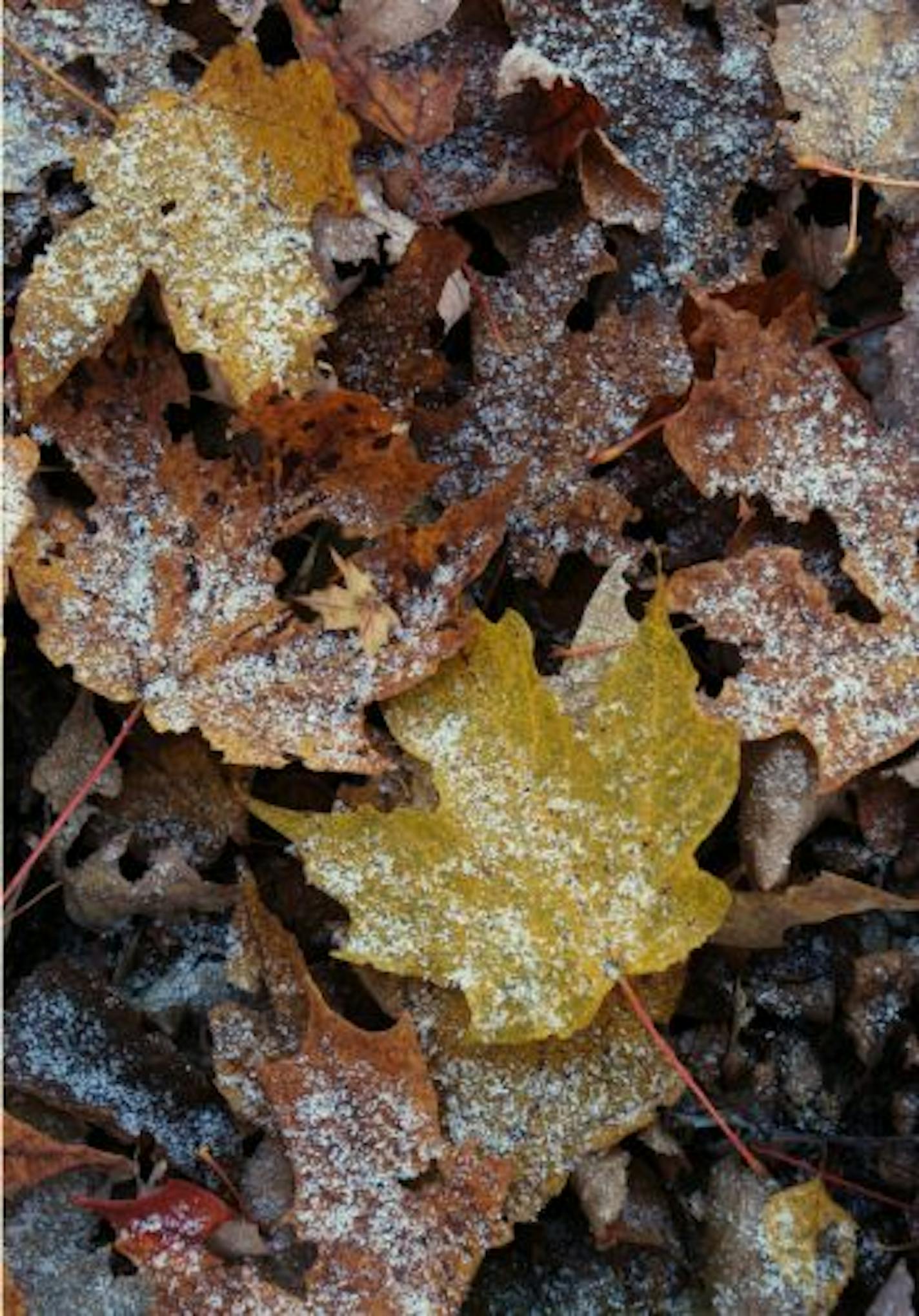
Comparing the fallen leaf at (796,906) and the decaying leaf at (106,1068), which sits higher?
the decaying leaf at (106,1068)

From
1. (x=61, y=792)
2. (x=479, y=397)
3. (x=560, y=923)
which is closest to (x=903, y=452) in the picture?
(x=479, y=397)

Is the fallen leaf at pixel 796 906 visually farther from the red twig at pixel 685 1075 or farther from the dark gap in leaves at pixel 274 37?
the dark gap in leaves at pixel 274 37

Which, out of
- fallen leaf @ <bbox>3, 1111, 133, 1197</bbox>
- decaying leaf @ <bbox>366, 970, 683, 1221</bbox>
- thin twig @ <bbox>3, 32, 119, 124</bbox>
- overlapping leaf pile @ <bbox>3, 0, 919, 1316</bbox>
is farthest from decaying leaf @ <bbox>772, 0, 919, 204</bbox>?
fallen leaf @ <bbox>3, 1111, 133, 1197</bbox>

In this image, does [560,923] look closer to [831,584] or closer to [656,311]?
[831,584]

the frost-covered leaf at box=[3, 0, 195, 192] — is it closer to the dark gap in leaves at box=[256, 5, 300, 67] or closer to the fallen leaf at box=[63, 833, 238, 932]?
the dark gap in leaves at box=[256, 5, 300, 67]

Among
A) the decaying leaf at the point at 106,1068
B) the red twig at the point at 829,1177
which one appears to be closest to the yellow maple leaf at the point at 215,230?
the decaying leaf at the point at 106,1068

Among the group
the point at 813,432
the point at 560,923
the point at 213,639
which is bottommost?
the point at 560,923

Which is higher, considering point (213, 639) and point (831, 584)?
point (213, 639)

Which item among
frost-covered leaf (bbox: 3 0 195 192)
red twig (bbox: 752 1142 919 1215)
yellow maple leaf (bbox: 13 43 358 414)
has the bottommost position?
red twig (bbox: 752 1142 919 1215)
